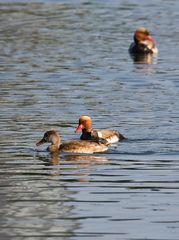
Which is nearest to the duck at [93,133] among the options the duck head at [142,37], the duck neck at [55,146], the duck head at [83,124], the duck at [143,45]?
the duck head at [83,124]

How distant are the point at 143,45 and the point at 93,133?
13.9 metres

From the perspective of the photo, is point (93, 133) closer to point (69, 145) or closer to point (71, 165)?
point (69, 145)

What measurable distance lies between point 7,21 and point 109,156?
20783 millimetres

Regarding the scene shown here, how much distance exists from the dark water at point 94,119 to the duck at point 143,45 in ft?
1.25

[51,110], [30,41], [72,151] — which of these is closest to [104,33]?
[30,41]

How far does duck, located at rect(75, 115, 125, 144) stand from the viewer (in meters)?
18.5

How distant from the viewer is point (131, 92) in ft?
80.1

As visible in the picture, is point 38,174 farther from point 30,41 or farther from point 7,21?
point 7,21

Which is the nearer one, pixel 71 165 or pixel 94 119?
pixel 71 165

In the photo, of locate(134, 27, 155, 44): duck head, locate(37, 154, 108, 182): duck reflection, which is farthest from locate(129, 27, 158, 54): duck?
locate(37, 154, 108, 182): duck reflection

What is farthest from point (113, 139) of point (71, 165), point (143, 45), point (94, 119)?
point (143, 45)

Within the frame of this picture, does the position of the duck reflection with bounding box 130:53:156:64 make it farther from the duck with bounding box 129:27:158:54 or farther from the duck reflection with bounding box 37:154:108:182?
the duck reflection with bounding box 37:154:108:182

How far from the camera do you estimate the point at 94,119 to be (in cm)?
2097

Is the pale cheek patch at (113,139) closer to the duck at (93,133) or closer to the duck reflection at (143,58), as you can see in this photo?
the duck at (93,133)
